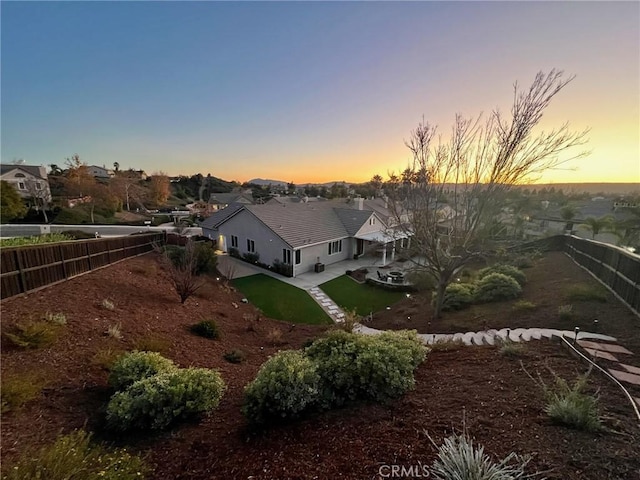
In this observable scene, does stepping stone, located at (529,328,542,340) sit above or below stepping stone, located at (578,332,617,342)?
below

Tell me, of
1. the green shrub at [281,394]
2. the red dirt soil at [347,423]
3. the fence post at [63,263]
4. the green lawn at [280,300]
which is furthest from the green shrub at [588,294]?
the fence post at [63,263]

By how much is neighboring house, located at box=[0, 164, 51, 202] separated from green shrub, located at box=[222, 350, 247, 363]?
4507 centimetres

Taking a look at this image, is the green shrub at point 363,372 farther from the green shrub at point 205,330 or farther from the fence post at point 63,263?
the fence post at point 63,263

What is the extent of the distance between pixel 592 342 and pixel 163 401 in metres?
8.91

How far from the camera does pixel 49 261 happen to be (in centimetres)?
923

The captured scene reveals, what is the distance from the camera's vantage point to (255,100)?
18.0 metres

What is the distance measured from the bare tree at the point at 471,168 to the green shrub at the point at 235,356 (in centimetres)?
758

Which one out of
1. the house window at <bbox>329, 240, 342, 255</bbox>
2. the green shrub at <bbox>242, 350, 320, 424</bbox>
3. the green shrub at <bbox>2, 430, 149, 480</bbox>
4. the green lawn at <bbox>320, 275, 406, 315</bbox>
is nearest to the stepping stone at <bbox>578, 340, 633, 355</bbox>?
the green shrub at <bbox>242, 350, 320, 424</bbox>

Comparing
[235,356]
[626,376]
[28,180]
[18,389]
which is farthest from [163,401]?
[28,180]

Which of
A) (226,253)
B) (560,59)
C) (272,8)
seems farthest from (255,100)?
(560,59)

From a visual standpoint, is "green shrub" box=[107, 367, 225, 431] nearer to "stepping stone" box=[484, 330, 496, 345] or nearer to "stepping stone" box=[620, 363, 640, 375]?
"stepping stone" box=[484, 330, 496, 345]

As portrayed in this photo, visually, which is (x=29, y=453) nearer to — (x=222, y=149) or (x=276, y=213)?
(x=276, y=213)

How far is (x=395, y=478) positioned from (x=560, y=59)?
11.3m

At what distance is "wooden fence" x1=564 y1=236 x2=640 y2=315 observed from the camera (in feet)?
25.3
